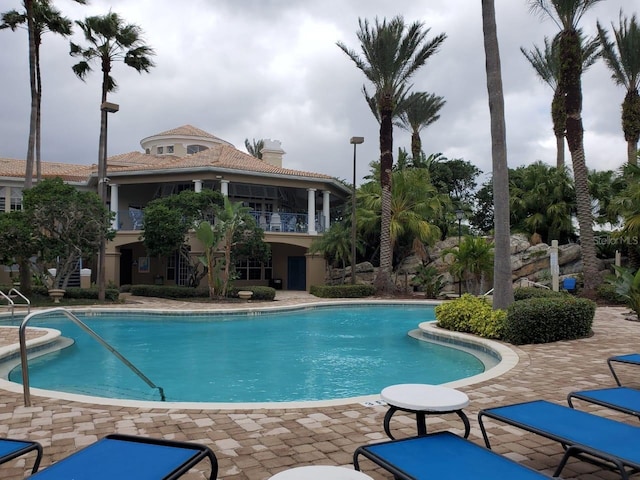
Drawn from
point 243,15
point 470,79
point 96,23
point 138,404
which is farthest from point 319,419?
point 96,23

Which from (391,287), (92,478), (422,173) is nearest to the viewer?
(92,478)

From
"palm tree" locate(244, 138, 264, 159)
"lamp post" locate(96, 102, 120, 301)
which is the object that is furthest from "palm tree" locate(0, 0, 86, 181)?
"palm tree" locate(244, 138, 264, 159)

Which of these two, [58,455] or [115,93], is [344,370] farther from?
[115,93]

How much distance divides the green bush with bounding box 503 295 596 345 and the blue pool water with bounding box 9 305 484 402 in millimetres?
1078

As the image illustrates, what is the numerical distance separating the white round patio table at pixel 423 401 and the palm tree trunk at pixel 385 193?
20.0m

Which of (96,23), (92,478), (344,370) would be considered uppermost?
(96,23)

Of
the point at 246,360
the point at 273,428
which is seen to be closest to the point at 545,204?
the point at 246,360

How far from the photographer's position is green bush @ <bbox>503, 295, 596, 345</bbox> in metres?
9.59

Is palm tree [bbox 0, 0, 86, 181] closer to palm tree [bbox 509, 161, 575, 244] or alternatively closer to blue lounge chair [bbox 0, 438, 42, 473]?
blue lounge chair [bbox 0, 438, 42, 473]

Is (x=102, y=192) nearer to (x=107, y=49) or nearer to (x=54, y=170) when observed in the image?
(x=107, y=49)

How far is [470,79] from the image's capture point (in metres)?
15.7

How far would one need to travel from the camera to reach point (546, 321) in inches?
379

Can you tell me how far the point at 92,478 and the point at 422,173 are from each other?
24227 mm

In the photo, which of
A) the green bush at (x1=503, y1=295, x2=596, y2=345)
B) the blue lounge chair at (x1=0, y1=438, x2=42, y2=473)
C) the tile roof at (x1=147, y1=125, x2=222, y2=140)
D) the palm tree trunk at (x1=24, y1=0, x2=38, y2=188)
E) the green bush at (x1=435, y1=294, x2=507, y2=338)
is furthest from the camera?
the tile roof at (x1=147, y1=125, x2=222, y2=140)
